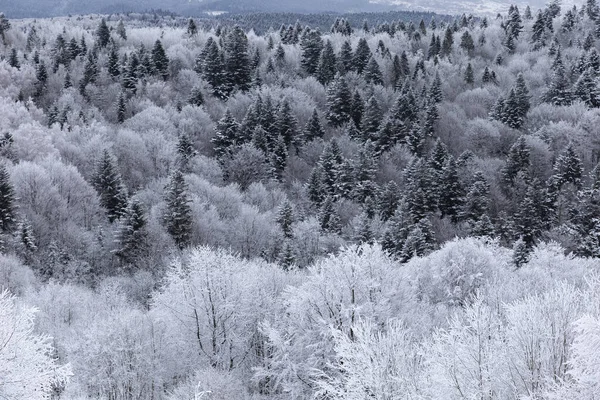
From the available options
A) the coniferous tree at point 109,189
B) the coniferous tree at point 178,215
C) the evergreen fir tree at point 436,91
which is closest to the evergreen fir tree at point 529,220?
the evergreen fir tree at point 436,91

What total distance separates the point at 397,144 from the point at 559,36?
6586cm

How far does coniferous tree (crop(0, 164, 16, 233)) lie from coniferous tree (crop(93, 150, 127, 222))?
1043 cm

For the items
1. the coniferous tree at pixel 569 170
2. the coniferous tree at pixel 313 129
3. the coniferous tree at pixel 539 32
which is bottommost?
the coniferous tree at pixel 569 170

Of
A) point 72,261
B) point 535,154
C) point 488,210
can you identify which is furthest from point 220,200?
point 535,154

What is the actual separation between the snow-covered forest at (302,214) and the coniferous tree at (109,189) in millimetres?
246

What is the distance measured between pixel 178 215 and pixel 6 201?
659 inches

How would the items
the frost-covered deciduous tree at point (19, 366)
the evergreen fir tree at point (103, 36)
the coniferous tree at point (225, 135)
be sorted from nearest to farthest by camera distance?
the frost-covered deciduous tree at point (19, 366) → the coniferous tree at point (225, 135) → the evergreen fir tree at point (103, 36)

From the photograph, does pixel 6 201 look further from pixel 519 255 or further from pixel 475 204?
pixel 475 204

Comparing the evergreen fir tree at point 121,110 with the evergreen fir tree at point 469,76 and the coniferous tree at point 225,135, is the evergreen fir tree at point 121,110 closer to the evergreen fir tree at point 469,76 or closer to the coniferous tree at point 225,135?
the coniferous tree at point 225,135

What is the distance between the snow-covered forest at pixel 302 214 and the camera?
20.1 m

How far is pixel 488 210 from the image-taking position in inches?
2721

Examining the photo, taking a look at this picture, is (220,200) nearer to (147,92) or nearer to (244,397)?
(147,92)

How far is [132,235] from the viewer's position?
2116 inches

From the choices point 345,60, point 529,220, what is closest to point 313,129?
point 345,60
